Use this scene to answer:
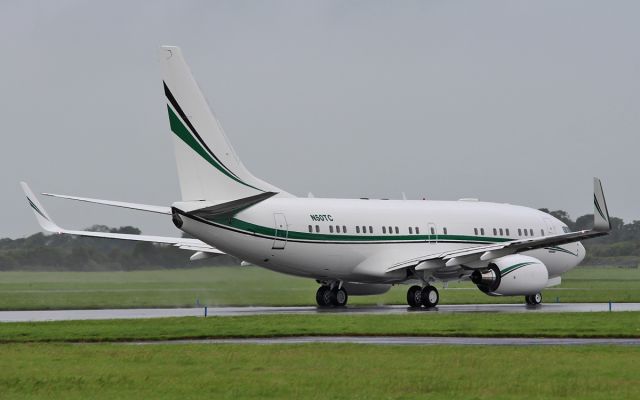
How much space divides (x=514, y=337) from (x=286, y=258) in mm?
14959

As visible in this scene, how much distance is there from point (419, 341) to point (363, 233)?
18.2 metres

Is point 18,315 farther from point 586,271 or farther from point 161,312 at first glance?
point 586,271

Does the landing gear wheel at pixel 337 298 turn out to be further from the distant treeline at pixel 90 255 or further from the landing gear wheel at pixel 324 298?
the distant treeline at pixel 90 255

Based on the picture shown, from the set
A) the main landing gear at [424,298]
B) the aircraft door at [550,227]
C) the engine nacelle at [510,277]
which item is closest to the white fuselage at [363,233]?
the aircraft door at [550,227]

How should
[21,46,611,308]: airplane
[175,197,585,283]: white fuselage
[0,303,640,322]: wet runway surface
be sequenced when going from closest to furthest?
1. [21,46,611,308]: airplane
2. [0,303,640,322]: wet runway surface
3. [175,197,585,283]: white fuselage

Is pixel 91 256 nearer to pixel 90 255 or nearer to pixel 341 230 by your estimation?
pixel 90 255

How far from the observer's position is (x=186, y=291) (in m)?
55.8

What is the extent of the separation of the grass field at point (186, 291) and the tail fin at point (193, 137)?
31.5 ft

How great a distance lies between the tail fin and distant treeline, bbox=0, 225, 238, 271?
15.7 m

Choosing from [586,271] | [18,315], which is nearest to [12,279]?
[18,315]

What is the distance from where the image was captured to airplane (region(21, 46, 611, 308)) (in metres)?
41.2

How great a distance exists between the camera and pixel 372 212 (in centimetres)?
→ 4812

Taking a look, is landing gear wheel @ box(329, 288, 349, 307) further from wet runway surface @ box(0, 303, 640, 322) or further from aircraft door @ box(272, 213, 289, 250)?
aircraft door @ box(272, 213, 289, 250)

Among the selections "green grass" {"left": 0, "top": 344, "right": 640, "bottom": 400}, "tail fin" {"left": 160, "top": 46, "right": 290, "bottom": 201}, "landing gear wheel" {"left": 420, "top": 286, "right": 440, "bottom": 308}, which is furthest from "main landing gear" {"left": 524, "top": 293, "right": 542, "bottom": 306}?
"green grass" {"left": 0, "top": 344, "right": 640, "bottom": 400}
